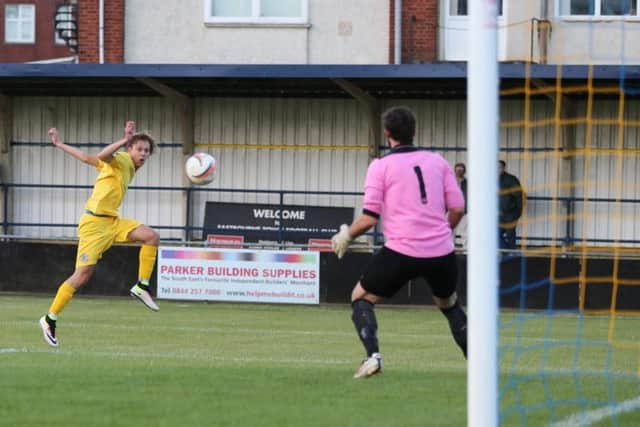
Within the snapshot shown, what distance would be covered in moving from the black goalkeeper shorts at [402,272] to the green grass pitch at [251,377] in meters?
0.66

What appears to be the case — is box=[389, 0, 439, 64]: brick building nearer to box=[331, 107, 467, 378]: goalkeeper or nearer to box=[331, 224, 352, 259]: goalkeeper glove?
box=[331, 107, 467, 378]: goalkeeper

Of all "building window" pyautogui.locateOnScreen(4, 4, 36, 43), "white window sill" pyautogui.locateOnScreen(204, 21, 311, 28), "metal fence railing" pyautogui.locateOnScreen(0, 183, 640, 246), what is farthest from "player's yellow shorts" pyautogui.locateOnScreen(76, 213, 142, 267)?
"building window" pyautogui.locateOnScreen(4, 4, 36, 43)

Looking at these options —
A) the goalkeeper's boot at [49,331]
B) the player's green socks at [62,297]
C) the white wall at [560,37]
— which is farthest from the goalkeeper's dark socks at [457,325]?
the white wall at [560,37]

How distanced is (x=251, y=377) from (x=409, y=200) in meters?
1.70

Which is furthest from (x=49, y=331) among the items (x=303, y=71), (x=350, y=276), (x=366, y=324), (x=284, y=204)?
(x=284, y=204)

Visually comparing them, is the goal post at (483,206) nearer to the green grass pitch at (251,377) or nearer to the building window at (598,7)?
the green grass pitch at (251,377)

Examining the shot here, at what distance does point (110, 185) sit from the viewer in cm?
1407

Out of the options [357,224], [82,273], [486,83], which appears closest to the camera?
[486,83]

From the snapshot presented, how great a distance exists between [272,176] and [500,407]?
18.9 metres

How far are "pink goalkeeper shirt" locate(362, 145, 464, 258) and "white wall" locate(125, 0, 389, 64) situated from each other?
17171 millimetres

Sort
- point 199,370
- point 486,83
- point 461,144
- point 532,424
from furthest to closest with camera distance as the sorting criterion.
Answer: point 461,144 → point 199,370 → point 532,424 → point 486,83

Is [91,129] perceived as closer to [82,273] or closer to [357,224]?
[82,273]

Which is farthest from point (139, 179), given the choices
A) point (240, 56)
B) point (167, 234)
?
point (240, 56)

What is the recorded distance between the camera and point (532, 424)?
8.07 metres
